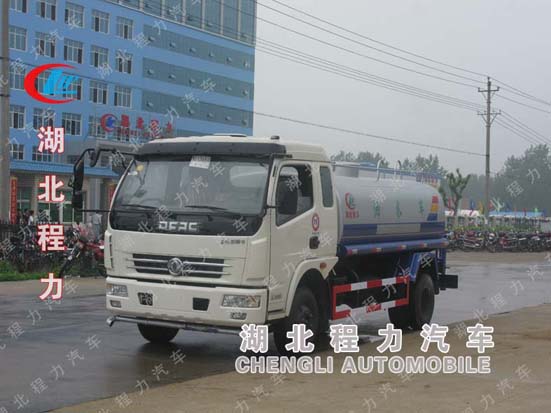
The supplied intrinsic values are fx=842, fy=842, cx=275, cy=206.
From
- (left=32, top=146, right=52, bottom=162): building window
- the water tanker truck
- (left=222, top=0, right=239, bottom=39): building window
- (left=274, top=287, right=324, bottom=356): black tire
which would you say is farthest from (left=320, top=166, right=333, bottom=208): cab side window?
(left=222, top=0, right=239, bottom=39): building window

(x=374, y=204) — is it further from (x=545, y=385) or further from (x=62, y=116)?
(x=62, y=116)

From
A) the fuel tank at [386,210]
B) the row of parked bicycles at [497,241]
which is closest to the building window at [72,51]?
the row of parked bicycles at [497,241]

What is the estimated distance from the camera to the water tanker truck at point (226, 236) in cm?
901

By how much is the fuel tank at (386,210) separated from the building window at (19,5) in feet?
155

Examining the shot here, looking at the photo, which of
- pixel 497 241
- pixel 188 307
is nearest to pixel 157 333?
pixel 188 307

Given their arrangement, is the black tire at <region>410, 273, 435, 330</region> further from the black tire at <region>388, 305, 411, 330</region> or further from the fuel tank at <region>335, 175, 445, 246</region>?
the fuel tank at <region>335, 175, 445, 246</region>

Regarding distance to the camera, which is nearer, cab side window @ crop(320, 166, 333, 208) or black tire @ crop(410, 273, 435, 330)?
cab side window @ crop(320, 166, 333, 208)

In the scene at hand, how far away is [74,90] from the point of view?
197 feet

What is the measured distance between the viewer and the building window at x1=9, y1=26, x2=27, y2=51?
181ft

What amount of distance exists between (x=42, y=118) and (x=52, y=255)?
3932 cm

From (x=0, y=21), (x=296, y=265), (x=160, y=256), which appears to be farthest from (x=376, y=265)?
(x=0, y=21)

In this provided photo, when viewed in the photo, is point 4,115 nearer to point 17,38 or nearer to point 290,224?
point 290,224

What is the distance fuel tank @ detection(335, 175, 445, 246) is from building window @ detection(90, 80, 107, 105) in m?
51.3

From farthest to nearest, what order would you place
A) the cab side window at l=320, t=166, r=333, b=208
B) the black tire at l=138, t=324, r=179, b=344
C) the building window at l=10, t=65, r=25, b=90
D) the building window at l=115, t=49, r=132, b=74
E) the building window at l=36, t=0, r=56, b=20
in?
the building window at l=115, t=49, r=132, b=74
the building window at l=36, t=0, r=56, b=20
the building window at l=10, t=65, r=25, b=90
the black tire at l=138, t=324, r=179, b=344
the cab side window at l=320, t=166, r=333, b=208
